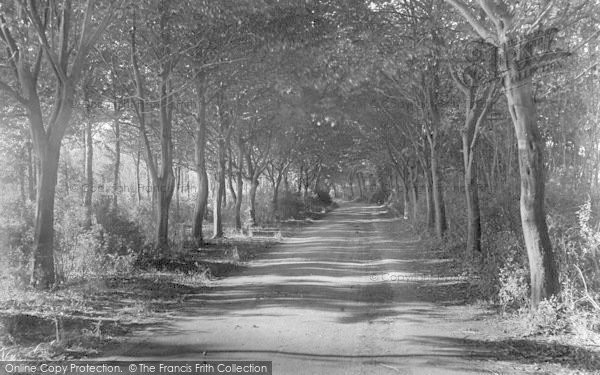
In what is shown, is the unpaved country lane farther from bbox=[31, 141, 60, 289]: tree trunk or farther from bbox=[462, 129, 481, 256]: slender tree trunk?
bbox=[31, 141, 60, 289]: tree trunk

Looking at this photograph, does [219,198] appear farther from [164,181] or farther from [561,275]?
[561,275]

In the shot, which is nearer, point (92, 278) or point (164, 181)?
point (92, 278)

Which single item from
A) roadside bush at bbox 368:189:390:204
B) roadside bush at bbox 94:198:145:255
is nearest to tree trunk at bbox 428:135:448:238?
roadside bush at bbox 94:198:145:255

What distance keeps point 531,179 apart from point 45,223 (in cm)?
873

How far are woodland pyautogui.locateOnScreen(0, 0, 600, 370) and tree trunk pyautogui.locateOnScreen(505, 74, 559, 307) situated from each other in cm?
3

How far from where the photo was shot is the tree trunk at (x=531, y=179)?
296 inches

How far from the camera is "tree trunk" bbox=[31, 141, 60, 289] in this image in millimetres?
9266

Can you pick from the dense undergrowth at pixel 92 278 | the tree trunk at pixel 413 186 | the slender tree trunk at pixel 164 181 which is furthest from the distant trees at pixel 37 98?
the tree trunk at pixel 413 186

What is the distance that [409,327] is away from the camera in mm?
7398

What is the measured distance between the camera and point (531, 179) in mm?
7715

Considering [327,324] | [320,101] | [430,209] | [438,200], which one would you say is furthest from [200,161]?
[327,324]

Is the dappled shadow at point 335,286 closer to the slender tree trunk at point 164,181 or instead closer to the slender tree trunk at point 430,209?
the slender tree trunk at point 164,181

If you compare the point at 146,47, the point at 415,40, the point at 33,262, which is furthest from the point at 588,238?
the point at 146,47

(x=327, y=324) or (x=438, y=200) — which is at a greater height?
(x=438, y=200)
